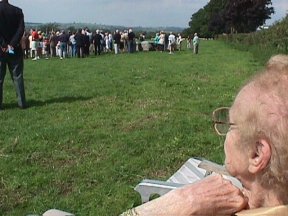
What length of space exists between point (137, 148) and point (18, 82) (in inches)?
144

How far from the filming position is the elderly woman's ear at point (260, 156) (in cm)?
172

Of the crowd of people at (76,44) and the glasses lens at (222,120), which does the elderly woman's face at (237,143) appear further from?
the crowd of people at (76,44)

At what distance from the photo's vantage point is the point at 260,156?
5.72 feet

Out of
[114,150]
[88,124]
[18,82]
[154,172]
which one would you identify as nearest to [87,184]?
[154,172]

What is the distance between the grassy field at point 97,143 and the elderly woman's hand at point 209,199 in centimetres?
42

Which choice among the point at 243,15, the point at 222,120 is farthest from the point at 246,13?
the point at 222,120

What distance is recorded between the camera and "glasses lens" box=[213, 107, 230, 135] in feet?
6.37

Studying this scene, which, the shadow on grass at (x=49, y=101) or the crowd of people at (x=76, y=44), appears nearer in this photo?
the shadow on grass at (x=49, y=101)

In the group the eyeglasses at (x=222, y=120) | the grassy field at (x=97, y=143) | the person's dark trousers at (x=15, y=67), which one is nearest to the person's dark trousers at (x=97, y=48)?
the grassy field at (x=97, y=143)

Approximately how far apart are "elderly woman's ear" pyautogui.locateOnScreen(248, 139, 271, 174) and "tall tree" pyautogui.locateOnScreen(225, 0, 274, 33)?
77.7 metres

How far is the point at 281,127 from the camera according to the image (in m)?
1.69

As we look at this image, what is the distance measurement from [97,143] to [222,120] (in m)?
5.34

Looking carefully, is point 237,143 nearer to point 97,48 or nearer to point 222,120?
point 222,120

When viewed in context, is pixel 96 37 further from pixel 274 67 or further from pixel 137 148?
pixel 274 67
